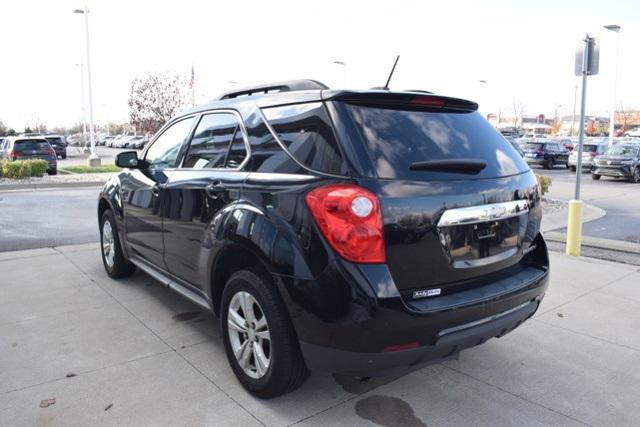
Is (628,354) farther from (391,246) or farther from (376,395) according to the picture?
(391,246)

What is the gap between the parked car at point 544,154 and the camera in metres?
27.3

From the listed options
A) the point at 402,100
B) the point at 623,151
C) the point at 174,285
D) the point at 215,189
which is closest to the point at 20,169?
the point at 174,285

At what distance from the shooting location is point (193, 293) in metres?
3.82

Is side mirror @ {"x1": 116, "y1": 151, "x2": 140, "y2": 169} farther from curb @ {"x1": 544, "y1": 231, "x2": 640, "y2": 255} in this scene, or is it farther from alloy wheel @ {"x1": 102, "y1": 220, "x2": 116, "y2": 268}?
curb @ {"x1": 544, "y1": 231, "x2": 640, "y2": 255}

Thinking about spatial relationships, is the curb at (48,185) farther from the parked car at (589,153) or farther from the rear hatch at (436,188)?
the parked car at (589,153)

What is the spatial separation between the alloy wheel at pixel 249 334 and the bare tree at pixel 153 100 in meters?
27.0

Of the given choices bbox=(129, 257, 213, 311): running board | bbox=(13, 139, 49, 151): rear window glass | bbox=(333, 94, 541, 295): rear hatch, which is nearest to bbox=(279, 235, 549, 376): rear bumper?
bbox=(333, 94, 541, 295): rear hatch

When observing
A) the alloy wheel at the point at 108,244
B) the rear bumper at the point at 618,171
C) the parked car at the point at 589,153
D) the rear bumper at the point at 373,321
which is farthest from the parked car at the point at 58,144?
the rear bumper at the point at 373,321

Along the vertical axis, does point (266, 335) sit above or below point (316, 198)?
below

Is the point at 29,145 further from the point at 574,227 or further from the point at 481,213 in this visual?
the point at 481,213

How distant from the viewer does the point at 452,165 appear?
9.37 feet

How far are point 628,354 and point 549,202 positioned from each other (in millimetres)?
9637

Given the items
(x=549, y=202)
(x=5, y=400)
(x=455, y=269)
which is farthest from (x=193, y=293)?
(x=549, y=202)

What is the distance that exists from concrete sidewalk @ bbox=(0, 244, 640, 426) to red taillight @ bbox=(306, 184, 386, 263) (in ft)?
3.39
